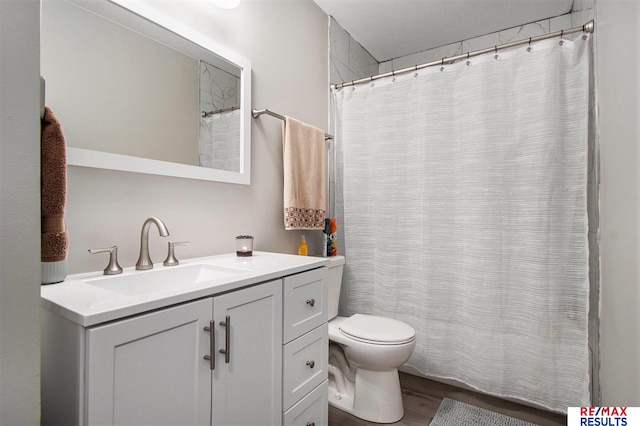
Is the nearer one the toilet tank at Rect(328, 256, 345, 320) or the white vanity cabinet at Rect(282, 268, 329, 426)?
the white vanity cabinet at Rect(282, 268, 329, 426)

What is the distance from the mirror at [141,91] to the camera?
1028 mm

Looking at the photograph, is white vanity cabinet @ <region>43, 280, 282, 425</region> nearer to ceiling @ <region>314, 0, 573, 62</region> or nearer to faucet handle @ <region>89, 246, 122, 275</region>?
faucet handle @ <region>89, 246, 122, 275</region>

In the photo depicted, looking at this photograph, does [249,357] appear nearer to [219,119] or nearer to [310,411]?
[310,411]

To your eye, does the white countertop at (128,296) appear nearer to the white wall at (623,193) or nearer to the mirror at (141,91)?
the mirror at (141,91)

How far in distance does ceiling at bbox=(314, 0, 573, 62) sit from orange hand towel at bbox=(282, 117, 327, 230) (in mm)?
981

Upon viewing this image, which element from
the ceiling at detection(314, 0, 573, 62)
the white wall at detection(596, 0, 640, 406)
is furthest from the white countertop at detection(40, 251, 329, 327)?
the ceiling at detection(314, 0, 573, 62)

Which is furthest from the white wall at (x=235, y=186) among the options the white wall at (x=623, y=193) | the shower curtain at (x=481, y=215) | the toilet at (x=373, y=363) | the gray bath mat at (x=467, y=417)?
the white wall at (x=623, y=193)

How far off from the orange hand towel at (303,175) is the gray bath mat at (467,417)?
121cm

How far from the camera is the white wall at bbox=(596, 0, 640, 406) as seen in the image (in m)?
0.58

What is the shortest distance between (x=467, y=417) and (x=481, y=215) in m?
1.07

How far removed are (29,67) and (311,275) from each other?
3.33 ft

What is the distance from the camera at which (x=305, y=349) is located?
1254mm

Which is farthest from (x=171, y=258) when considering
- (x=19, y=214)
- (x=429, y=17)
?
(x=429, y=17)

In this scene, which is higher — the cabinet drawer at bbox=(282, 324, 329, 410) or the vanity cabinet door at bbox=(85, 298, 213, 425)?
the vanity cabinet door at bbox=(85, 298, 213, 425)
